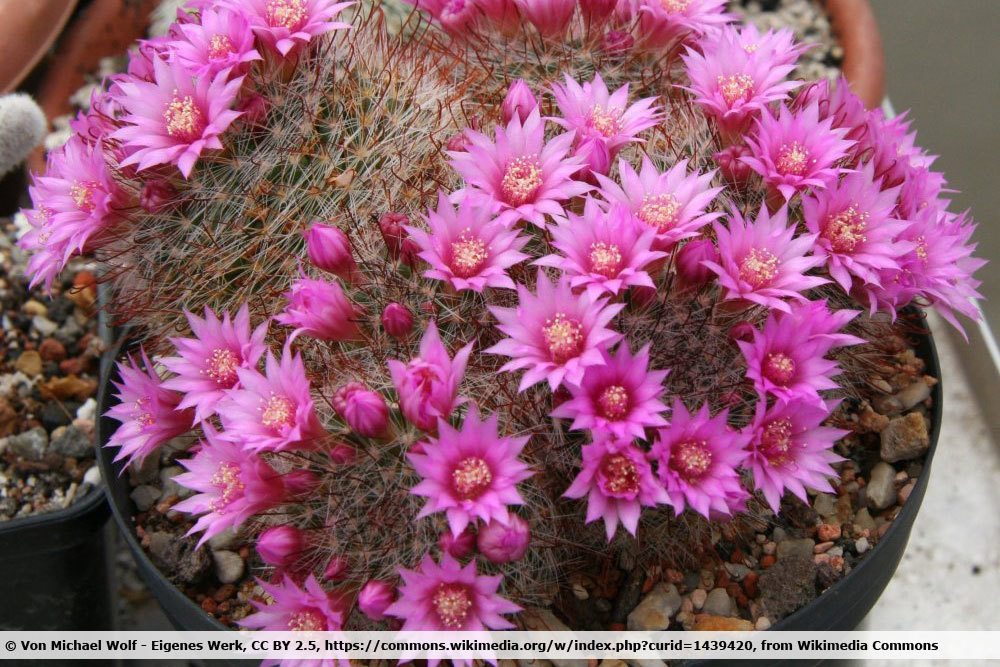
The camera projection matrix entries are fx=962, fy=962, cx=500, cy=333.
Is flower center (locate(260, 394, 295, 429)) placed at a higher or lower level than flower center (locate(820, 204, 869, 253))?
lower

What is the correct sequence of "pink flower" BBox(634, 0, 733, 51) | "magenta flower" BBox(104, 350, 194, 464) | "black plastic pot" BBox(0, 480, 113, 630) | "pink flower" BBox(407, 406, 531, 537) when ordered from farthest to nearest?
"black plastic pot" BBox(0, 480, 113, 630)
"pink flower" BBox(634, 0, 733, 51)
"magenta flower" BBox(104, 350, 194, 464)
"pink flower" BBox(407, 406, 531, 537)

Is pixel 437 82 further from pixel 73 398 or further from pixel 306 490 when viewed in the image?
pixel 73 398

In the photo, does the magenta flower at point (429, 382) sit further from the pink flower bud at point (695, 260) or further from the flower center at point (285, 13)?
the flower center at point (285, 13)

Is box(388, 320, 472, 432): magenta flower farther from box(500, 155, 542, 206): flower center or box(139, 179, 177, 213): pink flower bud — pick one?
box(139, 179, 177, 213): pink flower bud

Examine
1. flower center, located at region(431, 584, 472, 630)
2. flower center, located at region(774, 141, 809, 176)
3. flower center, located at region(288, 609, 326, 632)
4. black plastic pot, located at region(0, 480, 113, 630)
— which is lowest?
black plastic pot, located at region(0, 480, 113, 630)

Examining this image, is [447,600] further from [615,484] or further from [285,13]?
[285,13]

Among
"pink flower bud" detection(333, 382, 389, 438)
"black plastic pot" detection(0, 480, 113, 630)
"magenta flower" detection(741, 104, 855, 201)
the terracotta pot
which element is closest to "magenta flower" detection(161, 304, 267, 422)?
"pink flower bud" detection(333, 382, 389, 438)

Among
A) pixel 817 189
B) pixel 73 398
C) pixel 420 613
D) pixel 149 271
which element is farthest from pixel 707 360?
pixel 73 398

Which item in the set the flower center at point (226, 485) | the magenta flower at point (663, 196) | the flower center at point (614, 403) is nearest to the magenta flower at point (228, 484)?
the flower center at point (226, 485)
